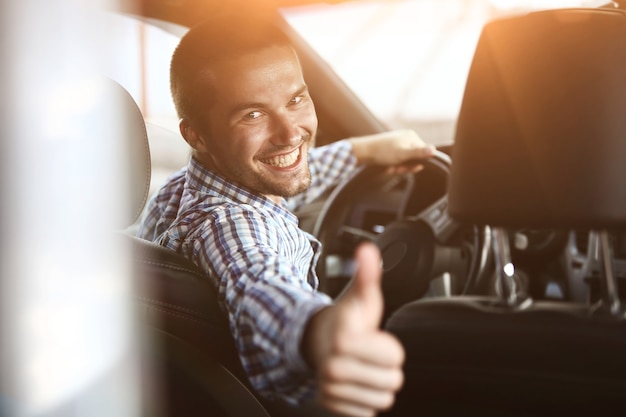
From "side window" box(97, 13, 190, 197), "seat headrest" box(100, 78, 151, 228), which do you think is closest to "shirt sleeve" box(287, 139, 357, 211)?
"side window" box(97, 13, 190, 197)

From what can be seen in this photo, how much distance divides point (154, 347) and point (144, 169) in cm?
34

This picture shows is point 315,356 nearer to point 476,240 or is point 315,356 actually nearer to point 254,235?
point 254,235

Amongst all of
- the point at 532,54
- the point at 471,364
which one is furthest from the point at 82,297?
the point at 532,54

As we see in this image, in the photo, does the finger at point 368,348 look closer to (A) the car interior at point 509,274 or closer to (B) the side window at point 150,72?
(A) the car interior at point 509,274

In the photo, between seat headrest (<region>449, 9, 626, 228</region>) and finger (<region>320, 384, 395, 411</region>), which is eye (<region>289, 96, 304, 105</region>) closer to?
seat headrest (<region>449, 9, 626, 228</region>)

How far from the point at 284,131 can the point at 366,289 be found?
68cm

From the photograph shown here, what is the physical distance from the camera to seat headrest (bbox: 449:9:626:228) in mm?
1139

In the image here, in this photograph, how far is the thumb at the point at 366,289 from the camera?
743 mm

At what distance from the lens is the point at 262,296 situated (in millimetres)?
960

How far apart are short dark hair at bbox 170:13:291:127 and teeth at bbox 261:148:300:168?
163 mm

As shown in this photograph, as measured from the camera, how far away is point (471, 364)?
1164 mm

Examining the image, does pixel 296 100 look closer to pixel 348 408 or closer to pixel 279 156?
pixel 279 156

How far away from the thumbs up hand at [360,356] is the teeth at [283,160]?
2.13 feet

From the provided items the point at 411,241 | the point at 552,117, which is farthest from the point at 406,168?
the point at 552,117
